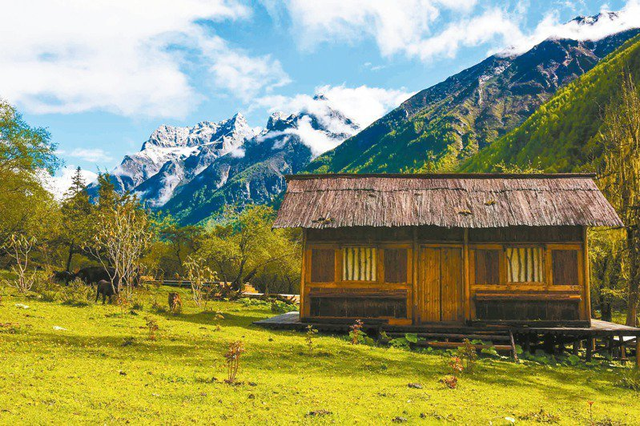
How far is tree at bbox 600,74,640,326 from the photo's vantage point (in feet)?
72.1

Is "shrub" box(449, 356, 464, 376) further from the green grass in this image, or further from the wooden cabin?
the wooden cabin

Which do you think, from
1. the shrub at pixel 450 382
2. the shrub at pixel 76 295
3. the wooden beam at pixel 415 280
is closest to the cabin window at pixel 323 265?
the wooden beam at pixel 415 280

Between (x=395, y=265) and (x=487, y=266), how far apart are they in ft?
11.1

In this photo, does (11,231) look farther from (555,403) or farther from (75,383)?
(555,403)

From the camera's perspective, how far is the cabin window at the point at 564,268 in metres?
17.6

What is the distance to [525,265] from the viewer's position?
58.3ft

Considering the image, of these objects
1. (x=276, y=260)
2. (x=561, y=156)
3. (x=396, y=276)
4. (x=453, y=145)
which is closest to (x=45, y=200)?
(x=276, y=260)

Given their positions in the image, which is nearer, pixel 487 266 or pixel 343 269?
pixel 487 266

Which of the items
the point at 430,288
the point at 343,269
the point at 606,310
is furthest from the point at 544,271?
the point at 606,310

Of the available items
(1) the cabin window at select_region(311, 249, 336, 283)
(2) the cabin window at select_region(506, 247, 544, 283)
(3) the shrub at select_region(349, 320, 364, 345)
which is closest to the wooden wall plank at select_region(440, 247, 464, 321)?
(2) the cabin window at select_region(506, 247, 544, 283)

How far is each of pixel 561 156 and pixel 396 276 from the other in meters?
78.7

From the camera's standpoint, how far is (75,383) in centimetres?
855

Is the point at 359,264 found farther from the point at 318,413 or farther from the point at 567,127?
the point at 567,127

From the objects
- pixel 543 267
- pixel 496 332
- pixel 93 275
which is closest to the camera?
pixel 496 332
